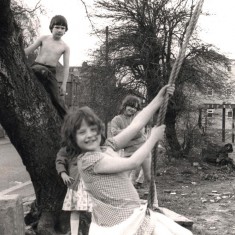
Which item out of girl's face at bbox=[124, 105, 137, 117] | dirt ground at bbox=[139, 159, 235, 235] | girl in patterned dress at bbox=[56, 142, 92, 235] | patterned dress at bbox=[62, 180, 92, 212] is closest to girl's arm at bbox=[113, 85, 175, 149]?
girl in patterned dress at bbox=[56, 142, 92, 235]

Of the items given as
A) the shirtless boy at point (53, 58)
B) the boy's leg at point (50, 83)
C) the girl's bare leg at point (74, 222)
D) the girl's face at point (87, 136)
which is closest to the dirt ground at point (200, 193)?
the girl's bare leg at point (74, 222)

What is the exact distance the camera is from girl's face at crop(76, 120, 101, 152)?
2.88m

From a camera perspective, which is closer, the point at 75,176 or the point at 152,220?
the point at 152,220

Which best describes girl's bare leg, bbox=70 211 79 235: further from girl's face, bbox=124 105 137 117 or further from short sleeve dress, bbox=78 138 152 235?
girl's face, bbox=124 105 137 117

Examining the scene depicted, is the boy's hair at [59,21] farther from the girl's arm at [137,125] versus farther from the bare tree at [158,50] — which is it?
the bare tree at [158,50]

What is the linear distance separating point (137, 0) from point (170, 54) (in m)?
2.01

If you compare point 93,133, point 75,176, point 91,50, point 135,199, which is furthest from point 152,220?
point 91,50

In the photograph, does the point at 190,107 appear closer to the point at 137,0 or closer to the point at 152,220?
the point at 137,0

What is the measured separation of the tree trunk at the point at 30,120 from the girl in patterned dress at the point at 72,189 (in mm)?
411

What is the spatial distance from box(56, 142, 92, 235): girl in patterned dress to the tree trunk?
1.35 ft

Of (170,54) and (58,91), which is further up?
(170,54)

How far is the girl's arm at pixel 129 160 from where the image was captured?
8.84 ft

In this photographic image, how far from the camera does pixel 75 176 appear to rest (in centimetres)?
482

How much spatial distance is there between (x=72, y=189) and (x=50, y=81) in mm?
1333
